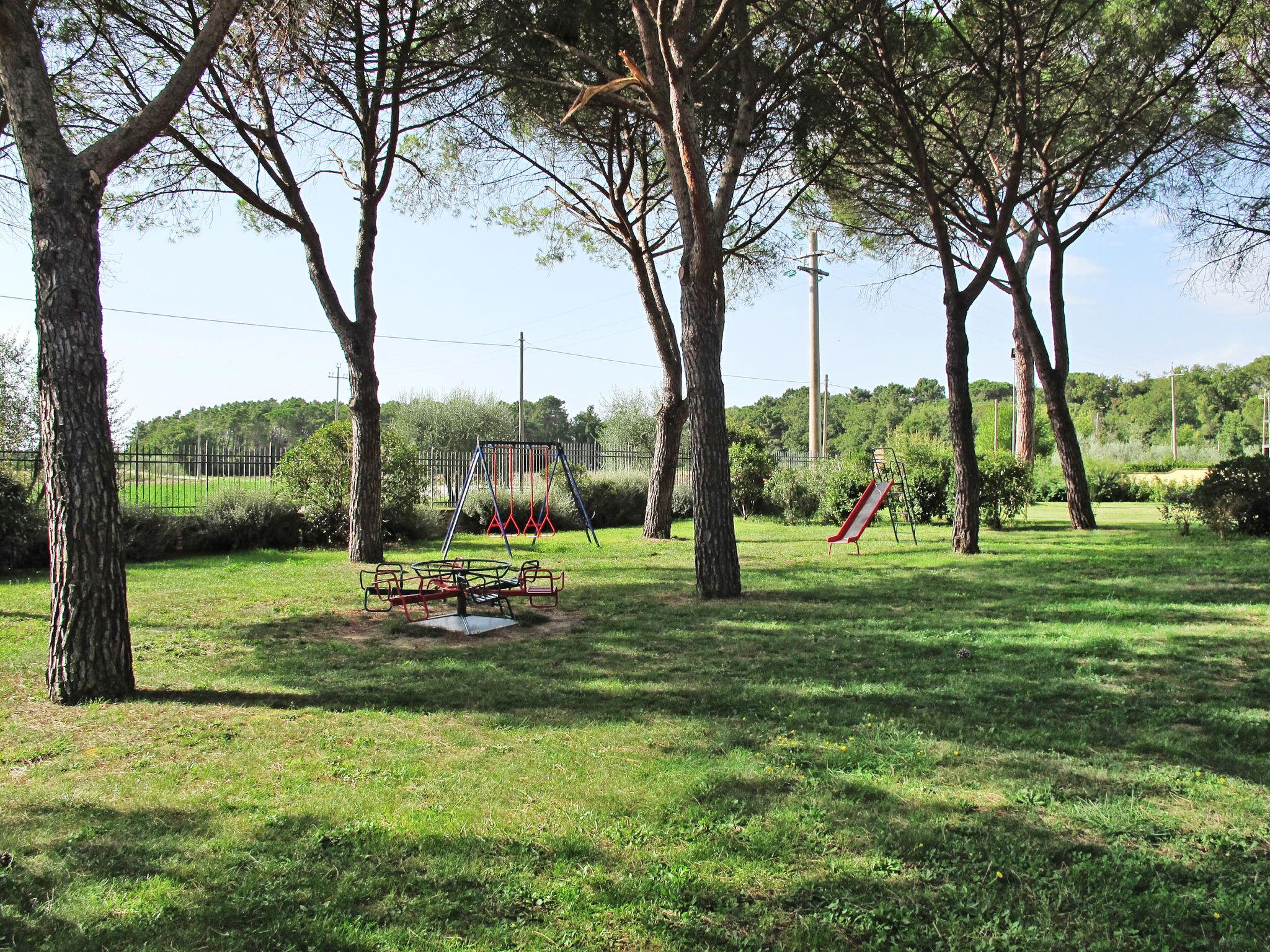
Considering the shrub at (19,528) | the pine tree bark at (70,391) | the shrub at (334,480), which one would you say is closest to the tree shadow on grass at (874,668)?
the pine tree bark at (70,391)

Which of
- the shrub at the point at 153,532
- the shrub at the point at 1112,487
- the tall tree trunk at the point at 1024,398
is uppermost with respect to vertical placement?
the tall tree trunk at the point at 1024,398

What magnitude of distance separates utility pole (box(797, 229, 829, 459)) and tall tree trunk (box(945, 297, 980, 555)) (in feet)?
30.6

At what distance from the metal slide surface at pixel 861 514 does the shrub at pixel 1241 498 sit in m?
5.28

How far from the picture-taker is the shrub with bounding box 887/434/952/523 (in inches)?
693

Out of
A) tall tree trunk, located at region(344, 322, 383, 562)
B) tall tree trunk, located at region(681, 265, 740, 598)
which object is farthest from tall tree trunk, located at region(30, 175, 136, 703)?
tall tree trunk, located at region(344, 322, 383, 562)

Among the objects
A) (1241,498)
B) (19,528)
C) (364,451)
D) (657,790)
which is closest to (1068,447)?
(1241,498)

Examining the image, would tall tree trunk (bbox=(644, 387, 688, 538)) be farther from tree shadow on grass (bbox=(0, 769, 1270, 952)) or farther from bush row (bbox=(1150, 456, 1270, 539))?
tree shadow on grass (bbox=(0, 769, 1270, 952))

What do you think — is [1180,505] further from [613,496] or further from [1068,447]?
[613,496]

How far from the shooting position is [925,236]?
1642cm

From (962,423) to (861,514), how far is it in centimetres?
205

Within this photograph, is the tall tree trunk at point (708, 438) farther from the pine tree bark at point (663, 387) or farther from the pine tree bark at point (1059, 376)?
the pine tree bark at point (1059, 376)

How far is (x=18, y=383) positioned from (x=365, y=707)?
53.5ft

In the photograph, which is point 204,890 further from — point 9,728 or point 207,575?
point 207,575

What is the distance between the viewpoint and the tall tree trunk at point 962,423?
12.2 metres
